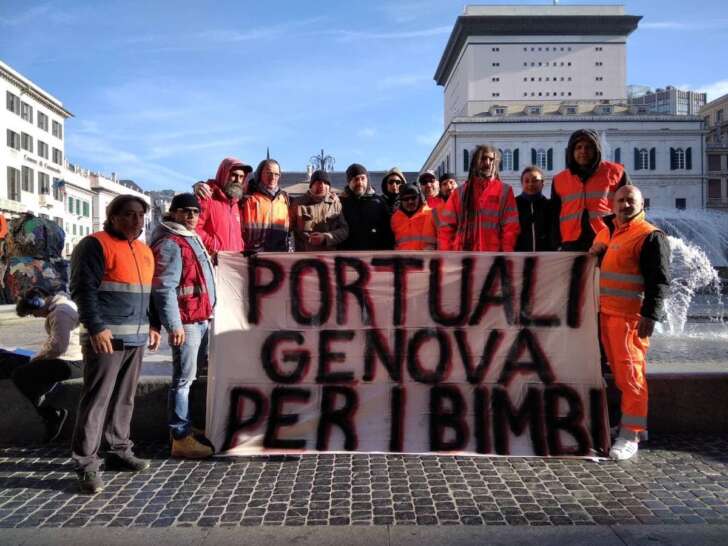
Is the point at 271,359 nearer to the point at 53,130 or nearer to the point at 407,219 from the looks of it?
the point at 407,219

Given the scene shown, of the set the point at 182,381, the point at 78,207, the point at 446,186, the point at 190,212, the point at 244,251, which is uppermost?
the point at 78,207

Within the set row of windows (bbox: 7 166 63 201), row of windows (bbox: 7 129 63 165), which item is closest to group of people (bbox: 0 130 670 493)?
row of windows (bbox: 7 166 63 201)

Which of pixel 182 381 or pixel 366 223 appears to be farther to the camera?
pixel 366 223

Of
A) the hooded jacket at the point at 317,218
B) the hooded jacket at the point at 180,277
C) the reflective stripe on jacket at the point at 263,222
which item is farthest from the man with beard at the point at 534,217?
the hooded jacket at the point at 180,277

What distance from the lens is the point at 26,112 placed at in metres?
62.4

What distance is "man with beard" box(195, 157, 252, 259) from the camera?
5.23 metres

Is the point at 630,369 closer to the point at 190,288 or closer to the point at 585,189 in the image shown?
the point at 585,189

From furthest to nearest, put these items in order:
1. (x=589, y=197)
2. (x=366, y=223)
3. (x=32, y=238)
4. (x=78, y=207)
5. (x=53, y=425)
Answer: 1. (x=78, y=207)
2. (x=32, y=238)
3. (x=366, y=223)
4. (x=589, y=197)
5. (x=53, y=425)

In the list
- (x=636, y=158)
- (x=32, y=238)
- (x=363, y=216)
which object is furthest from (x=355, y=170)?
(x=636, y=158)

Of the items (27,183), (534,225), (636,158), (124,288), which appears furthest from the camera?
(636,158)

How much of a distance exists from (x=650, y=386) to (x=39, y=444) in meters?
4.66

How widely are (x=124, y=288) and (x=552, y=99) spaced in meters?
99.1

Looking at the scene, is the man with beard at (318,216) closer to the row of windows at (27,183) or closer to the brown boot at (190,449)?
the brown boot at (190,449)

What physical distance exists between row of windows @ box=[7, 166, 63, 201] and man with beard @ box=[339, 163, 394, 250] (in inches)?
2323
